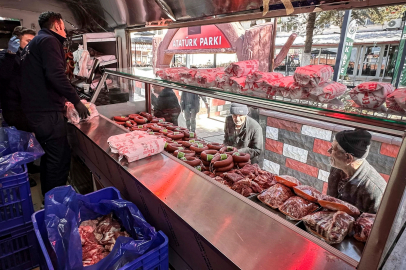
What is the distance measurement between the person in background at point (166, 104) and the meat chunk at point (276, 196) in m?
2.63

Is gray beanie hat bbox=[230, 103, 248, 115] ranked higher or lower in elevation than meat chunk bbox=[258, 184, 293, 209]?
higher

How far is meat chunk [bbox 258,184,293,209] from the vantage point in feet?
4.89

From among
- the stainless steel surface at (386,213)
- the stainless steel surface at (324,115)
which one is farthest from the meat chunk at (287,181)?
the stainless steel surface at (386,213)

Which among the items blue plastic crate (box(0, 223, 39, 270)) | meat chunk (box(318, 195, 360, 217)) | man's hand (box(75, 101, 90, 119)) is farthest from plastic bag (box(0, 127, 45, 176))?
meat chunk (box(318, 195, 360, 217))

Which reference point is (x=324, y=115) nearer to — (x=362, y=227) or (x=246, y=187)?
(x=362, y=227)

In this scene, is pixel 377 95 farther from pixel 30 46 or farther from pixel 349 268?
pixel 30 46

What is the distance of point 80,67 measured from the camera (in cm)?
452

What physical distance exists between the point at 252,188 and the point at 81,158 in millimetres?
2408

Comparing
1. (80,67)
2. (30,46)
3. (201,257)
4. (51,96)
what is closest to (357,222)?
(201,257)

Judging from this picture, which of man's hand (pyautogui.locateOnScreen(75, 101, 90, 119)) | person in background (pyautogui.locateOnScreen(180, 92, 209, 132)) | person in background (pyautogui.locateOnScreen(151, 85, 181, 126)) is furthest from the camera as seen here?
person in background (pyautogui.locateOnScreen(151, 85, 181, 126))

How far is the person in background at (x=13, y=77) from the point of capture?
3496mm

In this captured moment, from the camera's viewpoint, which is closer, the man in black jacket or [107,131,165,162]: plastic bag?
[107,131,165,162]: plastic bag

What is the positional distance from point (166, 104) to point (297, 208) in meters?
2.99

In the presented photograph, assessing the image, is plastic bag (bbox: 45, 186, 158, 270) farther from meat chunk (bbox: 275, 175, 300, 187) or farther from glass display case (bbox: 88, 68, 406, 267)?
meat chunk (bbox: 275, 175, 300, 187)
